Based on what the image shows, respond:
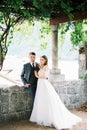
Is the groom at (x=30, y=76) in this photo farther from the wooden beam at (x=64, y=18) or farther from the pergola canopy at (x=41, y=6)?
the wooden beam at (x=64, y=18)

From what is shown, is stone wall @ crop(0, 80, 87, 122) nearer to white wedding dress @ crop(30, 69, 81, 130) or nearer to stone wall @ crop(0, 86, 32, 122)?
stone wall @ crop(0, 86, 32, 122)

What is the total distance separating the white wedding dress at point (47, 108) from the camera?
24.1 ft

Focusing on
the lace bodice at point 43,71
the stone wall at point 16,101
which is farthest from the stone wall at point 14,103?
the lace bodice at point 43,71

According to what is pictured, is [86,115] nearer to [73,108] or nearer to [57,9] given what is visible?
[73,108]

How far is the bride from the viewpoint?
289 inches

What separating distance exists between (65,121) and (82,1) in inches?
103

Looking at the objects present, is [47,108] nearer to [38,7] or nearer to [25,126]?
[25,126]

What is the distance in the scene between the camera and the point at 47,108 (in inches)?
292

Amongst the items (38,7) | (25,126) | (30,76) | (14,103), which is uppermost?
(38,7)

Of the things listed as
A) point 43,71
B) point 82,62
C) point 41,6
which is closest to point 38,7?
point 41,6

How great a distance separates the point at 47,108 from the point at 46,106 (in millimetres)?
48

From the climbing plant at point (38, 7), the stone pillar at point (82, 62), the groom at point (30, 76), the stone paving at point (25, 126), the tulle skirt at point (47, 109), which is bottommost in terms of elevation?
the stone paving at point (25, 126)

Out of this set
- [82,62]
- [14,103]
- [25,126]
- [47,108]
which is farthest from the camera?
[82,62]

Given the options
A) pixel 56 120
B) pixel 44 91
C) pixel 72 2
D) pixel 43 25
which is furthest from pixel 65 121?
pixel 43 25
